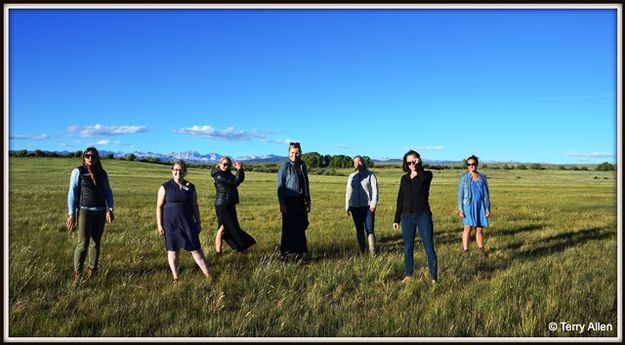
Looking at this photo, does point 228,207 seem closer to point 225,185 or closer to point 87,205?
point 225,185

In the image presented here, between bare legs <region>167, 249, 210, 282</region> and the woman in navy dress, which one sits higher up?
the woman in navy dress

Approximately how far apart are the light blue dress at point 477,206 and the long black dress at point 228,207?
4.52 meters

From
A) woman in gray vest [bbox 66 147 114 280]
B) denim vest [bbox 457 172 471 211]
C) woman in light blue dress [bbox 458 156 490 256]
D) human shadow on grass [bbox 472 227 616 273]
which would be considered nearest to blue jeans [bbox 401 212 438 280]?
human shadow on grass [bbox 472 227 616 273]

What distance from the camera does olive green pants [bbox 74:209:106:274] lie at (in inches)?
274

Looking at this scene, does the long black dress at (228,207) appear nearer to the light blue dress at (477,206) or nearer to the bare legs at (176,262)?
the bare legs at (176,262)

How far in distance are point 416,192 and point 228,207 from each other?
4.09 meters

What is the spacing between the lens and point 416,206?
22.2 feet

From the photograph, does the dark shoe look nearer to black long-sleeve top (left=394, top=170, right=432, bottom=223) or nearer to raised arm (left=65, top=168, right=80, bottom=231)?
raised arm (left=65, top=168, right=80, bottom=231)

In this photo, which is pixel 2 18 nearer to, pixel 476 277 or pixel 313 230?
pixel 476 277

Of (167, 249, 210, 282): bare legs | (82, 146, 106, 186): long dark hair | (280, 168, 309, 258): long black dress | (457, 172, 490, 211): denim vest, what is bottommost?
(167, 249, 210, 282): bare legs

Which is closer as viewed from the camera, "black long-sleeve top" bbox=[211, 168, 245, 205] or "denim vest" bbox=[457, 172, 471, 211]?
"black long-sleeve top" bbox=[211, 168, 245, 205]

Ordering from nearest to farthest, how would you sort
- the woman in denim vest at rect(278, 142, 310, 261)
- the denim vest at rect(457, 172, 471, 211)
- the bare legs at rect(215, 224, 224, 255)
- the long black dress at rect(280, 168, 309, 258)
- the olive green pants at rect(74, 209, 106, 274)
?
1. the olive green pants at rect(74, 209, 106, 274)
2. the woman in denim vest at rect(278, 142, 310, 261)
3. the long black dress at rect(280, 168, 309, 258)
4. the bare legs at rect(215, 224, 224, 255)
5. the denim vest at rect(457, 172, 471, 211)

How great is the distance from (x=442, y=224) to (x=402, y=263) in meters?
8.04

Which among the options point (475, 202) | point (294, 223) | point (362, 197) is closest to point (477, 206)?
point (475, 202)
